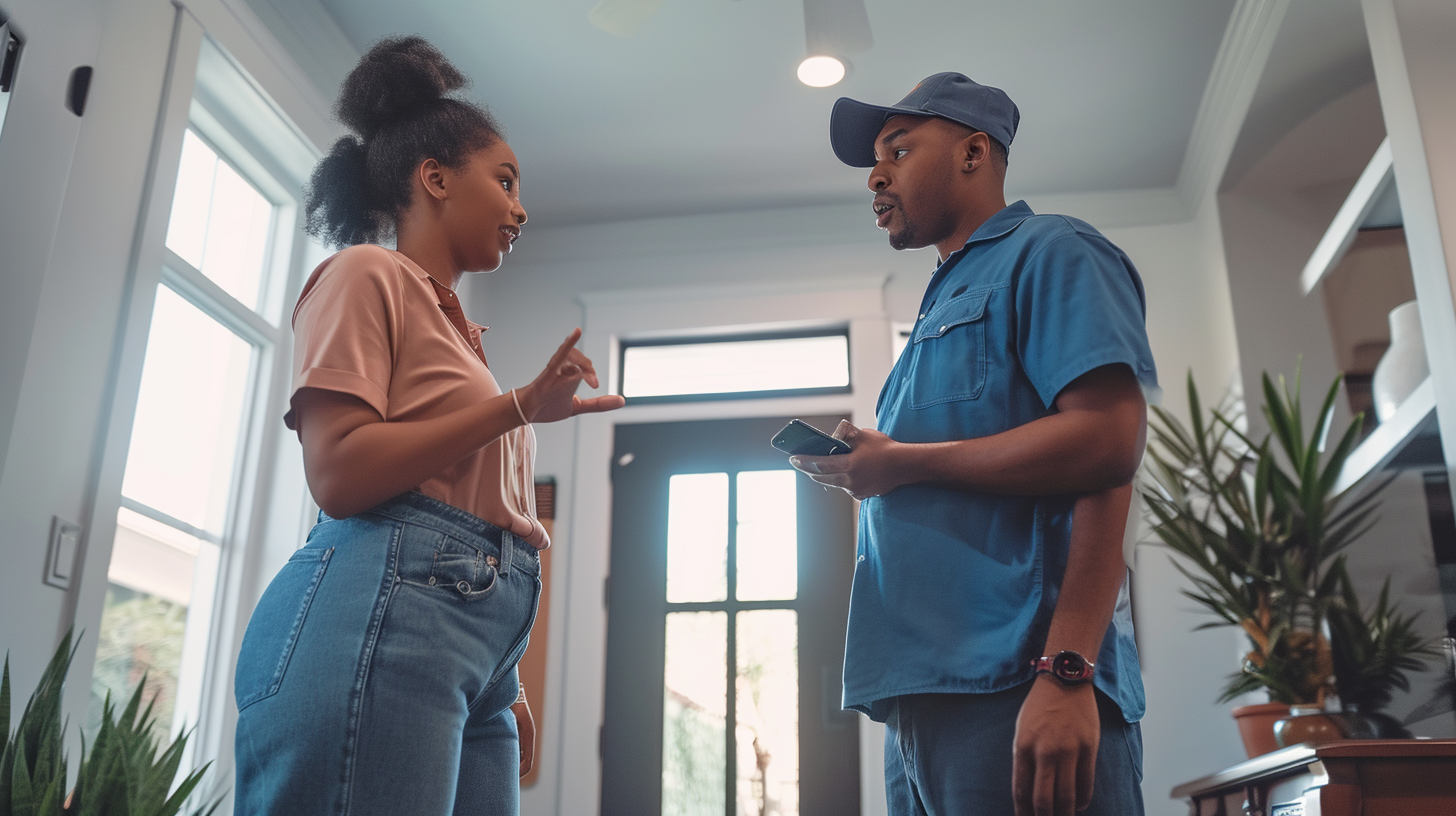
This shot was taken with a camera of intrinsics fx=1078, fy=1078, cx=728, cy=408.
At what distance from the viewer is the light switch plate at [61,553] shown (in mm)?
2102

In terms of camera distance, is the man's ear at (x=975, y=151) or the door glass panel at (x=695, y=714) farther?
the door glass panel at (x=695, y=714)

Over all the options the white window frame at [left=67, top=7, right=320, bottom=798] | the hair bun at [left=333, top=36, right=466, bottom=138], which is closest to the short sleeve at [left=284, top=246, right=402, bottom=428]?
the hair bun at [left=333, top=36, right=466, bottom=138]

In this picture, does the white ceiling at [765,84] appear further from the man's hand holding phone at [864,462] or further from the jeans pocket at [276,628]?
the jeans pocket at [276,628]

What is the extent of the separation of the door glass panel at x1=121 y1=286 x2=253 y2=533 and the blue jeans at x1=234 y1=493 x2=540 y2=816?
6.07 ft

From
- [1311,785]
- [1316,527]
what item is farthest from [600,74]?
[1311,785]

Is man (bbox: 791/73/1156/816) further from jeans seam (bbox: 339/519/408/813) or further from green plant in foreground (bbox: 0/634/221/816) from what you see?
green plant in foreground (bbox: 0/634/221/816)

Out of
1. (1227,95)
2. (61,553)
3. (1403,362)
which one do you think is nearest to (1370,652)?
(1403,362)

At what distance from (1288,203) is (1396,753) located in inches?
98.9

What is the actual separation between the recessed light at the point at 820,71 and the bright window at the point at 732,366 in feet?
3.58

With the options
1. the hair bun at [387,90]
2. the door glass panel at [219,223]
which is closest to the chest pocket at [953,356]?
the hair bun at [387,90]

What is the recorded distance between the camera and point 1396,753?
5.87 feet

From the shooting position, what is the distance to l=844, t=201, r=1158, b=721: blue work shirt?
3.26 feet

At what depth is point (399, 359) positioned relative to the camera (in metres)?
1.10

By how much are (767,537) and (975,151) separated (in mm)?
2751
